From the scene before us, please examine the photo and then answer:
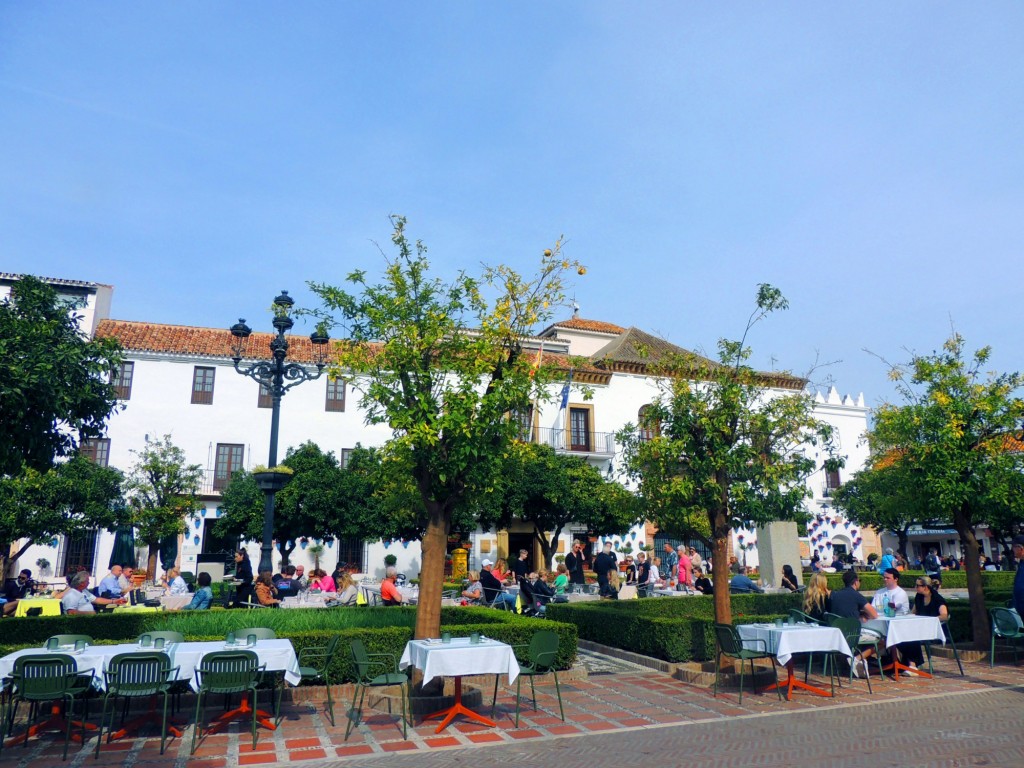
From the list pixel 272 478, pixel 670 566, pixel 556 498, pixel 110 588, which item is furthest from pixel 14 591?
pixel 670 566

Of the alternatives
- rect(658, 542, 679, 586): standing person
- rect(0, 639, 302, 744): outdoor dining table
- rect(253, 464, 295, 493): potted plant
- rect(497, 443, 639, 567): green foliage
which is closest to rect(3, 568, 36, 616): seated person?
rect(253, 464, 295, 493): potted plant

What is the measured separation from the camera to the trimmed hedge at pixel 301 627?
920cm

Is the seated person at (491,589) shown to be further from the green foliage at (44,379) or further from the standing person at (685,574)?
the green foliage at (44,379)

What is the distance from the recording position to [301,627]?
410 inches

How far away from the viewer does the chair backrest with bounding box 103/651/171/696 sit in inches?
267

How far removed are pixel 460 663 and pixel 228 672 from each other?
7.21 feet

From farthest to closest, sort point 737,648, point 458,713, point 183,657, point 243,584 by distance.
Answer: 1. point 243,584
2. point 737,648
3. point 458,713
4. point 183,657

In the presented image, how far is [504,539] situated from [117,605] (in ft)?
61.3

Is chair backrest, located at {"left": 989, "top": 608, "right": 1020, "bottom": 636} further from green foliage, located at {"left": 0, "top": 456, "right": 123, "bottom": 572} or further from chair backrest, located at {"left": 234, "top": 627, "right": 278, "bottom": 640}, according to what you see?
green foliage, located at {"left": 0, "top": 456, "right": 123, "bottom": 572}

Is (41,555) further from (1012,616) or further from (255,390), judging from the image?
(1012,616)

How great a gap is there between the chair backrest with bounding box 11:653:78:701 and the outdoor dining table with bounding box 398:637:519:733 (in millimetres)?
3195

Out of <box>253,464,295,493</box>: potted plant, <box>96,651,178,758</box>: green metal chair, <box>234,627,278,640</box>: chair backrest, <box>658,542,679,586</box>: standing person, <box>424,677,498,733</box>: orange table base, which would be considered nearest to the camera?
<box>96,651,178,758</box>: green metal chair

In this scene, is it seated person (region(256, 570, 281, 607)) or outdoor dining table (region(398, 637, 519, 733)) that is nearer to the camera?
outdoor dining table (region(398, 637, 519, 733))

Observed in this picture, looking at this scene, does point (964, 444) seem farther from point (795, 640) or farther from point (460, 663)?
point (460, 663)
